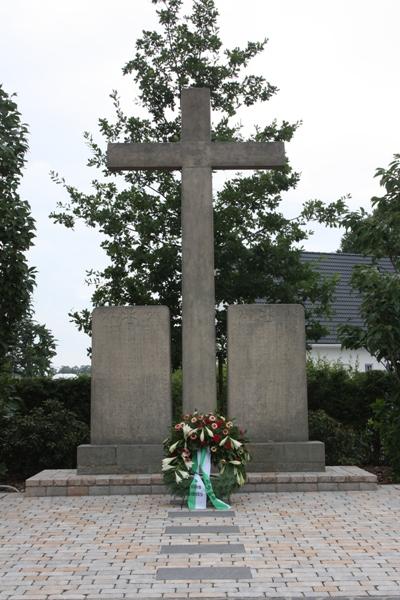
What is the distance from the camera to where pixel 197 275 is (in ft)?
34.2

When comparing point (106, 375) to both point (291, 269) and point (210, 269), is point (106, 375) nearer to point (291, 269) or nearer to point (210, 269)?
point (210, 269)

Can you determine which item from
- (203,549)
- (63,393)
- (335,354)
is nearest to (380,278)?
(203,549)

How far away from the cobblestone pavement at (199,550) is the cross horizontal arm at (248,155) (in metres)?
4.47

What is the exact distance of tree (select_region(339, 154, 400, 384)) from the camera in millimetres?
10758

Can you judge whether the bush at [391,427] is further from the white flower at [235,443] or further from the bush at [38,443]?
the bush at [38,443]

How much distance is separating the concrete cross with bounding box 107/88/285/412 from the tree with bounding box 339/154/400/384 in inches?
76.3

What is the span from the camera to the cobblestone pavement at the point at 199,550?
5.30 m

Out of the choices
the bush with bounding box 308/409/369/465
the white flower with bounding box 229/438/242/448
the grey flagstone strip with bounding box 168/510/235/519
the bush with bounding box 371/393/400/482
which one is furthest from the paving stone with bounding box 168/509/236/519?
the bush with bounding box 308/409/369/465

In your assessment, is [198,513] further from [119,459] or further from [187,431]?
[119,459]

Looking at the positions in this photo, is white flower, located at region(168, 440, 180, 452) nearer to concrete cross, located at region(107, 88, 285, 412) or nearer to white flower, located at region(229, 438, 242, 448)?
white flower, located at region(229, 438, 242, 448)

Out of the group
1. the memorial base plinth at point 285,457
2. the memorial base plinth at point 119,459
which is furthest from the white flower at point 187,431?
the memorial base plinth at point 285,457

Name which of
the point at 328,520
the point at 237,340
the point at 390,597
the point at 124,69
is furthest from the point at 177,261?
the point at 390,597

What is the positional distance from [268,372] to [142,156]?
11.3ft

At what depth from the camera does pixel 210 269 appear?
1047 cm
